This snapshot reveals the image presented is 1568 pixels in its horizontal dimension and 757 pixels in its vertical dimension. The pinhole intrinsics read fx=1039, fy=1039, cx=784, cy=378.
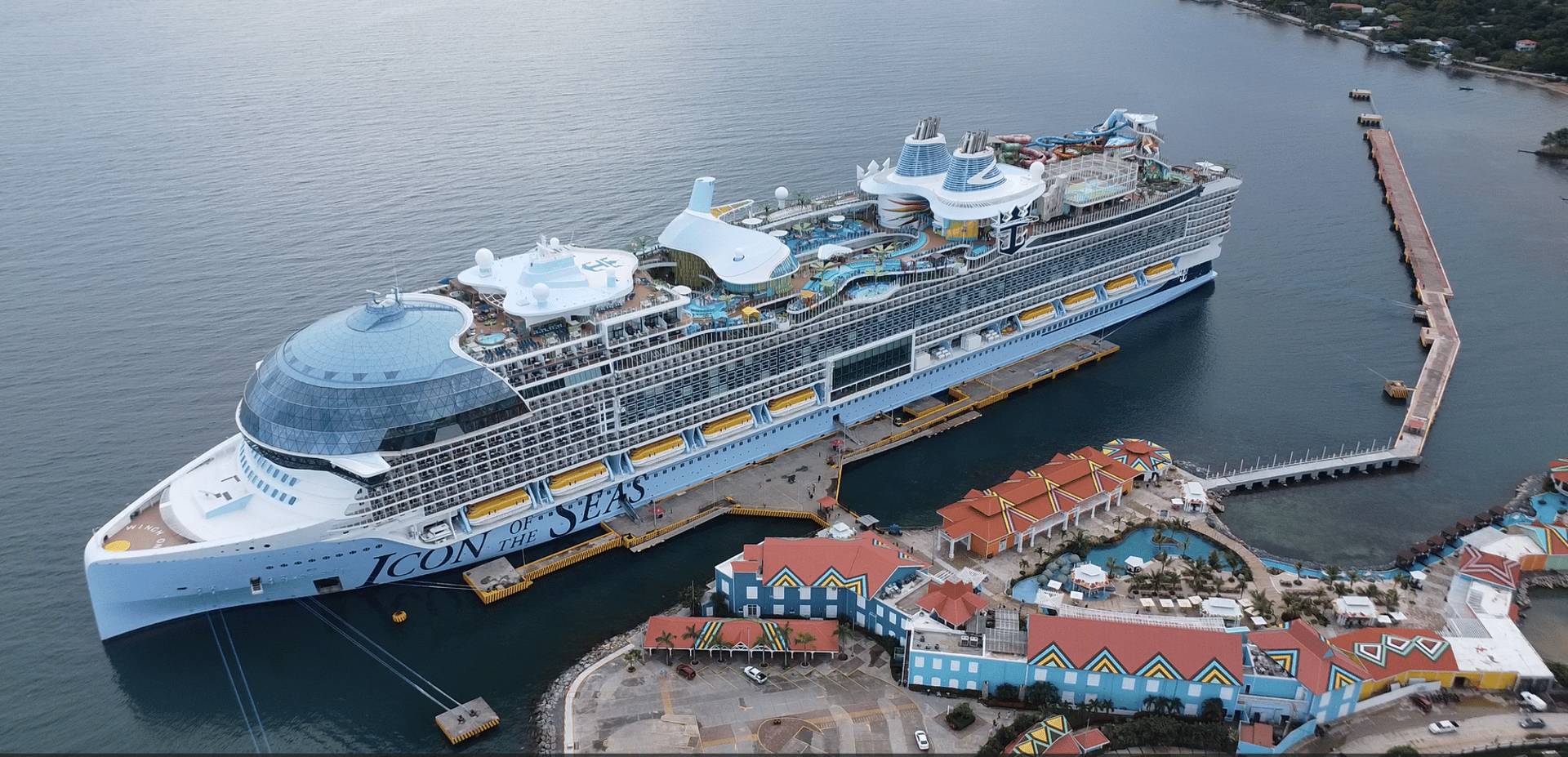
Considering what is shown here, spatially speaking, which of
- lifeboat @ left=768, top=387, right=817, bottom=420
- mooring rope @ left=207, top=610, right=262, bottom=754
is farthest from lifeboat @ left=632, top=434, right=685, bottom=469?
mooring rope @ left=207, top=610, right=262, bottom=754

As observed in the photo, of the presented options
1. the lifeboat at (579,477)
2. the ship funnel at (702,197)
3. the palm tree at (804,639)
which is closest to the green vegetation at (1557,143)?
the ship funnel at (702,197)

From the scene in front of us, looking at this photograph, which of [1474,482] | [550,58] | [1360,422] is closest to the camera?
[1474,482]

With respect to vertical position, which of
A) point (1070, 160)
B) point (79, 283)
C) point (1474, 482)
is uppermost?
point (1070, 160)

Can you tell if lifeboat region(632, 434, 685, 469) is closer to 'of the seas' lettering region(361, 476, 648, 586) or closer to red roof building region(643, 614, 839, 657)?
'of the seas' lettering region(361, 476, 648, 586)

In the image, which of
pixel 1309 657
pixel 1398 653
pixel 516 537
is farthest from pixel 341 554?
pixel 1398 653

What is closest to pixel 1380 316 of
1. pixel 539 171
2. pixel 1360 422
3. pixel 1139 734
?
pixel 1360 422

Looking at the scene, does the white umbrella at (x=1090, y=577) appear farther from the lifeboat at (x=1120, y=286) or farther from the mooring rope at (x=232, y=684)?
the mooring rope at (x=232, y=684)

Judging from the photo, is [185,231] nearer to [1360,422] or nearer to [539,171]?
[539,171]
